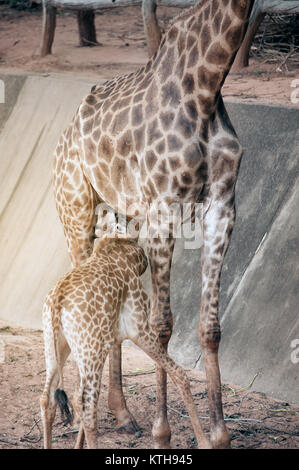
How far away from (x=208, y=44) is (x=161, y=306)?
1679mm

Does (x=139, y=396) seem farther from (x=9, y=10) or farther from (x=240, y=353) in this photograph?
(x=9, y=10)

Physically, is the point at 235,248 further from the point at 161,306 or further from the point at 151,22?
the point at 151,22

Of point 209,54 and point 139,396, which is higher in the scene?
point 209,54

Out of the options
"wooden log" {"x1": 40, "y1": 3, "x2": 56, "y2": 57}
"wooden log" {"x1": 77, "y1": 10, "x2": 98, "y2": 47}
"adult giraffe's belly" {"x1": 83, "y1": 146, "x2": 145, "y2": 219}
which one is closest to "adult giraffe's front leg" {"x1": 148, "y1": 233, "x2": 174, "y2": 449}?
"adult giraffe's belly" {"x1": 83, "y1": 146, "x2": 145, "y2": 219}

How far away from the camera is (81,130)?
5.58m

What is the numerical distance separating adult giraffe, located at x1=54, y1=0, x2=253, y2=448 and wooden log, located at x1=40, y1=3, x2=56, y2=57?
19.4 ft

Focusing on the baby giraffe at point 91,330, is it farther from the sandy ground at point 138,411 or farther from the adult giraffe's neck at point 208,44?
the adult giraffe's neck at point 208,44

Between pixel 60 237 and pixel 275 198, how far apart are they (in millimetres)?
2366

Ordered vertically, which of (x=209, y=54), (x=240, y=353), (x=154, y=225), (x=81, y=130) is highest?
Answer: (x=209, y=54)

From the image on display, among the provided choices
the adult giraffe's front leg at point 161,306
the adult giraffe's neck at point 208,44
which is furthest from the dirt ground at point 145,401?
the adult giraffe's neck at point 208,44

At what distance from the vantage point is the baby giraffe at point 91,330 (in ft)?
15.0

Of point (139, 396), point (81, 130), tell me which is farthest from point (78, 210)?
→ point (139, 396)

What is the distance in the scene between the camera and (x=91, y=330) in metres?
4.63
